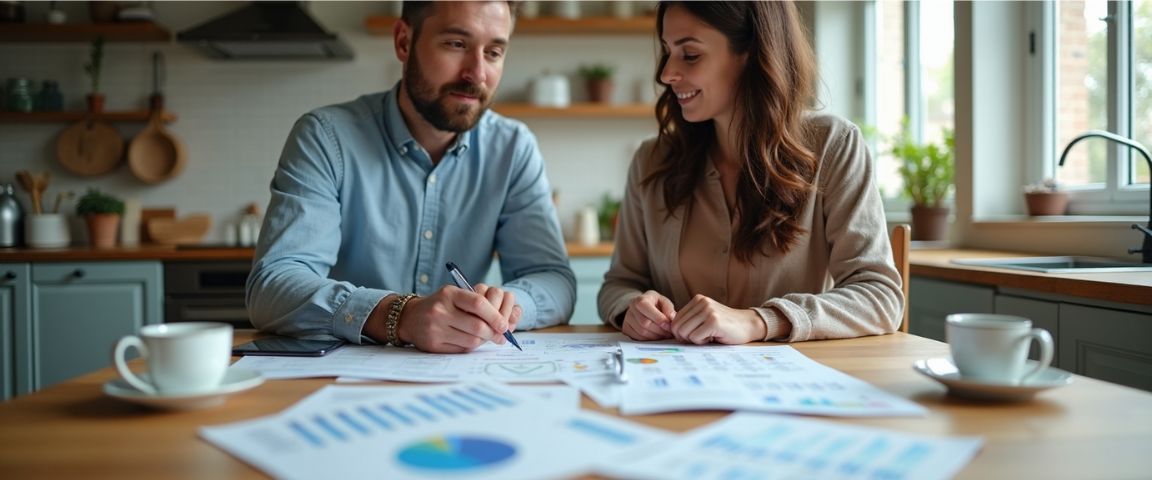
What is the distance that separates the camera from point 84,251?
3367 millimetres

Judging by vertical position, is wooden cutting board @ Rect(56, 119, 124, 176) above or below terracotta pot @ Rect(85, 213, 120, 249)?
above

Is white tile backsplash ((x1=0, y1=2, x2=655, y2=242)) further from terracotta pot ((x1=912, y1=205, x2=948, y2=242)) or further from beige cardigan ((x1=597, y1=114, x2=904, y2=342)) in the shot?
beige cardigan ((x1=597, y1=114, x2=904, y2=342))

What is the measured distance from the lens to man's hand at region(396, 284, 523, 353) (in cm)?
115

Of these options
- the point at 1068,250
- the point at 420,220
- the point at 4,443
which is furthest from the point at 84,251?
the point at 1068,250

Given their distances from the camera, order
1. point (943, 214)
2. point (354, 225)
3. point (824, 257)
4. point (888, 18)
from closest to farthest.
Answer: point (824, 257) < point (354, 225) < point (943, 214) < point (888, 18)

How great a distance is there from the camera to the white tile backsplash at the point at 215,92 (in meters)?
4.05

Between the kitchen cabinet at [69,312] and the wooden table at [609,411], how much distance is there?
8.77 ft

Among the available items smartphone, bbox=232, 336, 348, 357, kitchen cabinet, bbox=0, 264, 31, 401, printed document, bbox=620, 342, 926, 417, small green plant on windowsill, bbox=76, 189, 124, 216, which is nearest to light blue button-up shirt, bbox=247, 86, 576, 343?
smartphone, bbox=232, 336, 348, 357

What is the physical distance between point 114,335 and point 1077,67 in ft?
12.4

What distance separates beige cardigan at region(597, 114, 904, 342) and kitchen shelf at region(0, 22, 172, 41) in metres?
3.10

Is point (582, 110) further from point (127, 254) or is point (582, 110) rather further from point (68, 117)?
point (68, 117)

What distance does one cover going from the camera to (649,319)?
50.1 inches

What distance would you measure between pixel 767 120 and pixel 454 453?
110 centimetres

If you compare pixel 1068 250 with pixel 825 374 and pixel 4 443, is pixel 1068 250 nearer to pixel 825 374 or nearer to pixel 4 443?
pixel 825 374
